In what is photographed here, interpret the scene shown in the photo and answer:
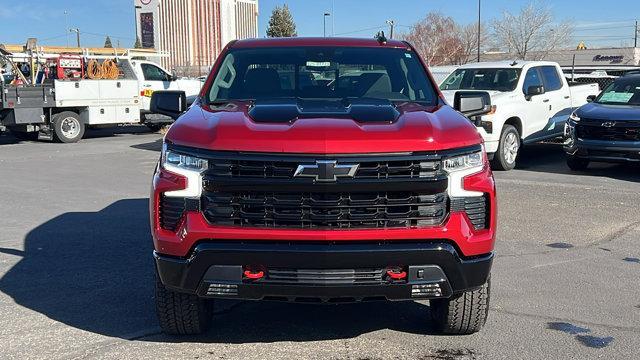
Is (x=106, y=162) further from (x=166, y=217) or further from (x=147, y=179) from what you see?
(x=166, y=217)

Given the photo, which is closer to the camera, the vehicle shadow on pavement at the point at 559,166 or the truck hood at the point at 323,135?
the truck hood at the point at 323,135

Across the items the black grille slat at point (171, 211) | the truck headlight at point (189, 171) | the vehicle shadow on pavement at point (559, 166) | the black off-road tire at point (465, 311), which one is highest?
the truck headlight at point (189, 171)

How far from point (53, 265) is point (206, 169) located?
124 inches

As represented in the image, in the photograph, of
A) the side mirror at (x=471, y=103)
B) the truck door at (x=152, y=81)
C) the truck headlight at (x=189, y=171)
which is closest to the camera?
the truck headlight at (x=189, y=171)

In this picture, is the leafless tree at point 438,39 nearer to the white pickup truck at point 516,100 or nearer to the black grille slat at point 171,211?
the white pickup truck at point 516,100

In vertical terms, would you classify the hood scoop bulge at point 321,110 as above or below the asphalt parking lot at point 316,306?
above

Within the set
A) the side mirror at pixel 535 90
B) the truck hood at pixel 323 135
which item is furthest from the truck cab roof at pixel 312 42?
the side mirror at pixel 535 90

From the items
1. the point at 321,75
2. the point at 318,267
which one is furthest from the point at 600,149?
the point at 318,267

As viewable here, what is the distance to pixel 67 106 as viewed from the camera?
1812 cm

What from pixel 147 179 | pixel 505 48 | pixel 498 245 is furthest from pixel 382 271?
pixel 505 48

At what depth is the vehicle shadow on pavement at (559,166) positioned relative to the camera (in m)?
12.0

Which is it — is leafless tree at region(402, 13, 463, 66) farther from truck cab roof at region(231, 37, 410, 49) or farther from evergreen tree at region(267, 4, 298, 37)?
truck cab roof at region(231, 37, 410, 49)

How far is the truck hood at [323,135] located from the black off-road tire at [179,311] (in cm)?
96

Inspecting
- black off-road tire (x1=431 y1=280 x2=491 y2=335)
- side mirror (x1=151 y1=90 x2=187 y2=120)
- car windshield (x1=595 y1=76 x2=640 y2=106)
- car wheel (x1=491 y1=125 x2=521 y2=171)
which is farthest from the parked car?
side mirror (x1=151 y1=90 x2=187 y2=120)
